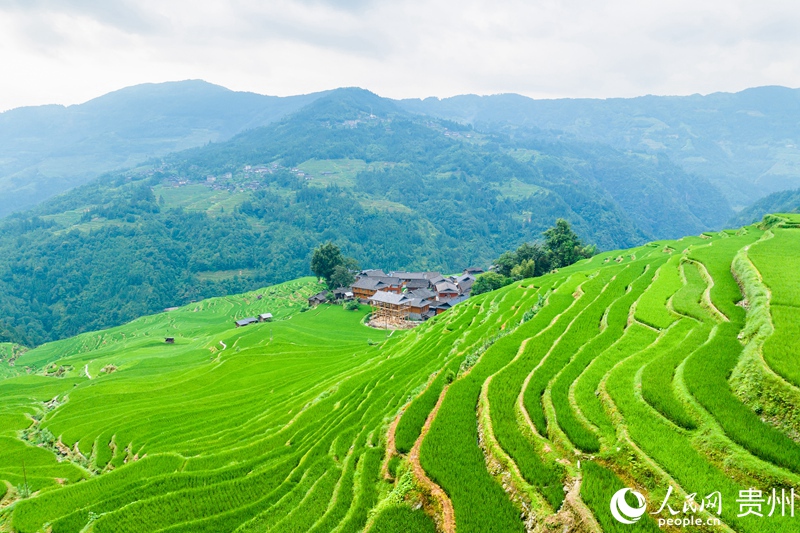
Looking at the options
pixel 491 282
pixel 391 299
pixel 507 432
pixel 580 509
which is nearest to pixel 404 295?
pixel 391 299

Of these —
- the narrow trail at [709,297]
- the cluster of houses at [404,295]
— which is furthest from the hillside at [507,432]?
the cluster of houses at [404,295]

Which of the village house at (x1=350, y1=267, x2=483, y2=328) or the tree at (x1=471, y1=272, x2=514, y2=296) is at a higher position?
the tree at (x1=471, y1=272, x2=514, y2=296)

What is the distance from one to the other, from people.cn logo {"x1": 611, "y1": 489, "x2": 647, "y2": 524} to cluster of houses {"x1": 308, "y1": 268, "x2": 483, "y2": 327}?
203 feet

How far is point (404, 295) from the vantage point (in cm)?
7825

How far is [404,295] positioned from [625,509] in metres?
69.3

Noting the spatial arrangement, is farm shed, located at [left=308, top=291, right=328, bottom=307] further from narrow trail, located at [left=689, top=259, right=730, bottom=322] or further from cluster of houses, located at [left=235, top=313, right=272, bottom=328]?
narrow trail, located at [left=689, top=259, right=730, bottom=322]

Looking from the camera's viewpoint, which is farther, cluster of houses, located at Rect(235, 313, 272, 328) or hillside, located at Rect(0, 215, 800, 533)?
cluster of houses, located at Rect(235, 313, 272, 328)

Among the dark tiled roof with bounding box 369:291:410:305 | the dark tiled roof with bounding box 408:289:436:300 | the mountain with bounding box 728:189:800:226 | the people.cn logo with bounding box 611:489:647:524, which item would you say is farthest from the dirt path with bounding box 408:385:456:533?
the mountain with bounding box 728:189:800:226

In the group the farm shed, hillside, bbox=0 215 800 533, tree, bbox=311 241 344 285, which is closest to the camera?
hillside, bbox=0 215 800 533

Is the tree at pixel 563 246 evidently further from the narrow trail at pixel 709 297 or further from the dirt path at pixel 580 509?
the dirt path at pixel 580 509

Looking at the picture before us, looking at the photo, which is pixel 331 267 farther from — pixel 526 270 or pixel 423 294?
pixel 526 270

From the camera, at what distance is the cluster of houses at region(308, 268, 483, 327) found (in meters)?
75.8

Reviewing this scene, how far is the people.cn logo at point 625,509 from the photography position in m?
8.86

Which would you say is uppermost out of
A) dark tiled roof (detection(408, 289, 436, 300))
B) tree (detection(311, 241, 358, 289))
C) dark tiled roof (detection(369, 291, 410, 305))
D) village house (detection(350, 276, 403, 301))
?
tree (detection(311, 241, 358, 289))
